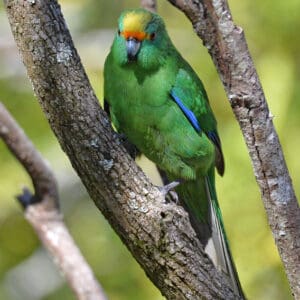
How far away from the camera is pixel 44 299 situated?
17.6 feet

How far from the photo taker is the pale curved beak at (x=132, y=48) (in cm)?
380

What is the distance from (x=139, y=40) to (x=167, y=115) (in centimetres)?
36

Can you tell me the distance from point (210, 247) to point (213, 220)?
6.2 inches

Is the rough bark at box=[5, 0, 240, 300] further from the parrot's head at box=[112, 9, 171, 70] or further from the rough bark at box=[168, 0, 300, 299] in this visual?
the parrot's head at box=[112, 9, 171, 70]

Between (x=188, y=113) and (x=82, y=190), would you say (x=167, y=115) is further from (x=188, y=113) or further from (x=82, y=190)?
(x=82, y=190)

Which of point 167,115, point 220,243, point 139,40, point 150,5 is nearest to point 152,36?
point 139,40

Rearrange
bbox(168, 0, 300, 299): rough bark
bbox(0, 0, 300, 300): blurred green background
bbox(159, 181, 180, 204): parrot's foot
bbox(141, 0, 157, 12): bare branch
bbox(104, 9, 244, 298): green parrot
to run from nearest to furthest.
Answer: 1. bbox(168, 0, 300, 299): rough bark
2. bbox(159, 181, 180, 204): parrot's foot
3. bbox(104, 9, 244, 298): green parrot
4. bbox(141, 0, 157, 12): bare branch
5. bbox(0, 0, 300, 300): blurred green background

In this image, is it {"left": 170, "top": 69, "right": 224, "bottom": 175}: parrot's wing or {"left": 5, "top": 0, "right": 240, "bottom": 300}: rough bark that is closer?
{"left": 5, "top": 0, "right": 240, "bottom": 300}: rough bark

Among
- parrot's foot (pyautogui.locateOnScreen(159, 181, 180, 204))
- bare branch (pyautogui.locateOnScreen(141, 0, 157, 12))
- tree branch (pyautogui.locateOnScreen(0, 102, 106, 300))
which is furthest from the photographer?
bare branch (pyautogui.locateOnScreen(141, 0, 157, 12))

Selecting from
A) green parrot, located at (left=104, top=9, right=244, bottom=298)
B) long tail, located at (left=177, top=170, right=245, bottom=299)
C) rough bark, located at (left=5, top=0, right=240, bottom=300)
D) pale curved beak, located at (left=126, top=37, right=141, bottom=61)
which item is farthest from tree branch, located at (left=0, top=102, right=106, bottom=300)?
rough bark, located at (left=5, top=0, right=240, bottom=300)

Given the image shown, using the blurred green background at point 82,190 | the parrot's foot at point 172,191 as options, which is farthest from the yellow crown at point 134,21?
the blurred green background at point 82,190

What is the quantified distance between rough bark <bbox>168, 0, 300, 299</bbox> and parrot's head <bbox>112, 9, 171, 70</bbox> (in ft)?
3.29

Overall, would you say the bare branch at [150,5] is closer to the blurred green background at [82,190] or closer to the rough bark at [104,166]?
the blurred green background at [82,190]

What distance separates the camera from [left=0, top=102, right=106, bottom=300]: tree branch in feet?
13.1
